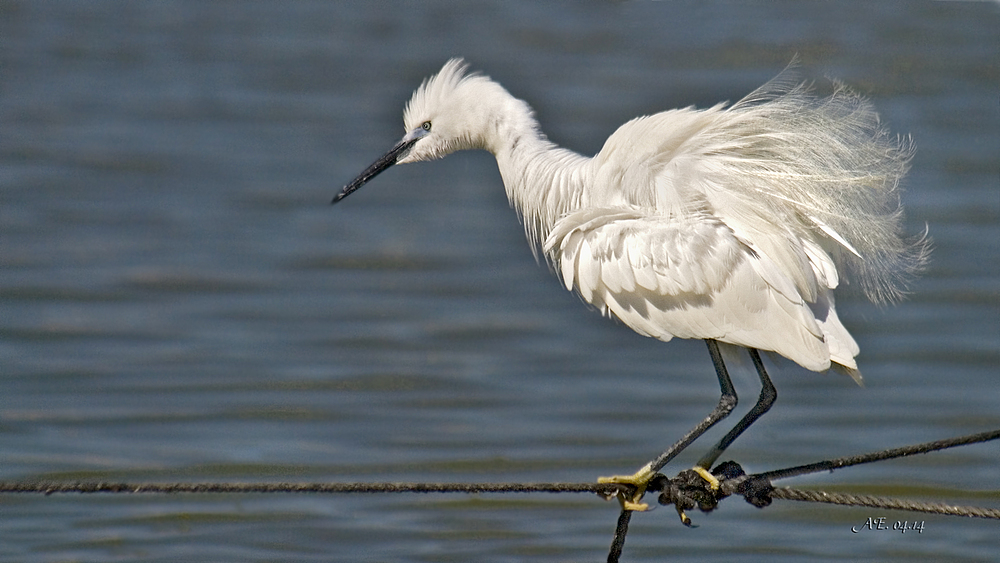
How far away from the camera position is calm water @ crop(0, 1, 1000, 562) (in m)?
8.29

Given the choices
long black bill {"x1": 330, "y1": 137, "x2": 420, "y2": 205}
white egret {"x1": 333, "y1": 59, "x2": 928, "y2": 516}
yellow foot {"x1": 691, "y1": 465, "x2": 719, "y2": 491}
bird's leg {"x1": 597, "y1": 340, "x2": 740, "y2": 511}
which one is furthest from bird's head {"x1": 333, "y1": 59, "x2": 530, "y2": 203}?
yellow foot {"x1": 691, "y1": 465, "x2": 719, "y2": 491}

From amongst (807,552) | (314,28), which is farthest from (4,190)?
(807,552)

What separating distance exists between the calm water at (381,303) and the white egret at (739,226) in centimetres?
61

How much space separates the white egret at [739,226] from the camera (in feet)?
14.8

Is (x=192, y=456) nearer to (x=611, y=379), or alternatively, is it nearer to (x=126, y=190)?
(x=611, y=379)

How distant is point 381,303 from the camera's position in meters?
11.2

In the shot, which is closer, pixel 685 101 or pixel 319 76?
pixel 685 101

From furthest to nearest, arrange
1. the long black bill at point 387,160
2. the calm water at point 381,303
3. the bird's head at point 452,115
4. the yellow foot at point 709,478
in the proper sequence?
the calm water at point 381,303, the long black bill at point 387,160, the bird's head at point 452,115, the yellow foot at point 709,478

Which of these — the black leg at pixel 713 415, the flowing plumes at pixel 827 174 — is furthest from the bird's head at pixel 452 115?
the black leg at pixel 713 415

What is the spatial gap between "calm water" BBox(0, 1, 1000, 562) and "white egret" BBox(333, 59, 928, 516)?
606mm

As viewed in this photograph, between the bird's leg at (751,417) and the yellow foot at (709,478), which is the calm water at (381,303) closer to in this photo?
the bird's leg at (751,417)

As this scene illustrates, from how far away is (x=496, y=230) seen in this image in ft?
40.9

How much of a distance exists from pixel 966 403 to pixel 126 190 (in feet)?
26.1

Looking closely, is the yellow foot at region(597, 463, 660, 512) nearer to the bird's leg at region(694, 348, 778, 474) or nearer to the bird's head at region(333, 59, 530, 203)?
the bird's leg at region(694, 348, 778, 474)
